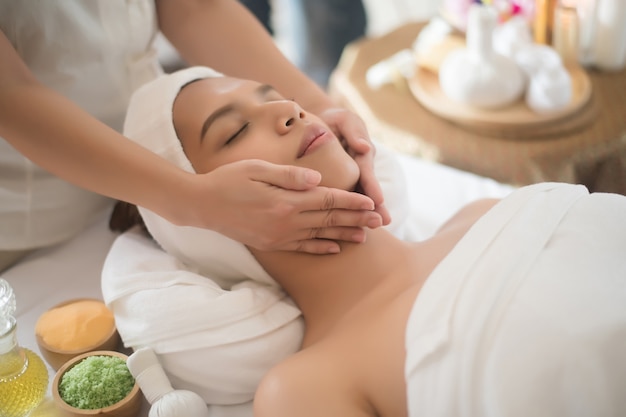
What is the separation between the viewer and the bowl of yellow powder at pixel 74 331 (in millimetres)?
1083

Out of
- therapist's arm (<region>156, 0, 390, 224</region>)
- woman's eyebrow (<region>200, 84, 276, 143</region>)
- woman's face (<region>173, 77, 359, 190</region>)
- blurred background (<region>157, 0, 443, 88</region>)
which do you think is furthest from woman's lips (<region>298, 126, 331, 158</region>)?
blurred background (<region>157, 0, 443, 88</region>)

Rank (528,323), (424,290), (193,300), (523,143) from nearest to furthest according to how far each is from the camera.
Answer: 1. (528,323)
2. (424,290)
3. (193,300)
4. (523,143)

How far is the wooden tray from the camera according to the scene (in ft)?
5.92

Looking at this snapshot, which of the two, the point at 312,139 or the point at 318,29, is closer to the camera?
the point at 312,139

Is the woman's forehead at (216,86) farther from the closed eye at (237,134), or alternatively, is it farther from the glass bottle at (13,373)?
the glass bottle at (13,373)

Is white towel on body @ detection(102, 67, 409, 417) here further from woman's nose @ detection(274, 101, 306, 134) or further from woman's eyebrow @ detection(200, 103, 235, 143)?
woman's nose @ detection(274, 101, 306, 134)

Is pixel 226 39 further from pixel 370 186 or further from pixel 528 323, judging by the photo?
pixel 528 323

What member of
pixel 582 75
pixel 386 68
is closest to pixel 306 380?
Result: pixel 386 68

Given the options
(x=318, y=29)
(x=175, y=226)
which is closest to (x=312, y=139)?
(x=175, y=226)

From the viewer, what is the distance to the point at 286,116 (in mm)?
1085

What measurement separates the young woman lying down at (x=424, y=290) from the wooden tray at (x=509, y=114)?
0.64 m

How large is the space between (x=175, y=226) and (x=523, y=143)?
1.04 m

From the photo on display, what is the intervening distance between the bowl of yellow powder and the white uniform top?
0.71ft

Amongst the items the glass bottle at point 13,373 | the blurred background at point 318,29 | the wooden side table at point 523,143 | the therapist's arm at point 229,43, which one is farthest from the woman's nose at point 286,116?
the blurred background at point 318,29
